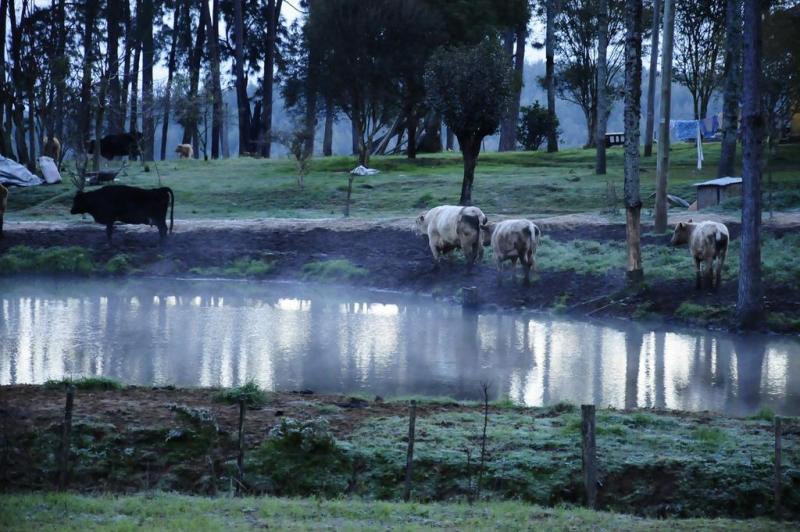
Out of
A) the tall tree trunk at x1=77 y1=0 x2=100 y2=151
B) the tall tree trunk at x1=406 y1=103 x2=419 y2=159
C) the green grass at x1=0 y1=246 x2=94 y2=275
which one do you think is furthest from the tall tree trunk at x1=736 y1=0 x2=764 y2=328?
the tall tree trunk at x1=406 y1=103 x2=419 y2=159

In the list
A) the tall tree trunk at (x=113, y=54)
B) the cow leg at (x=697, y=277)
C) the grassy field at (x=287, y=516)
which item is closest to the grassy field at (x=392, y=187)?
the tall tree trunk at (x=113, y=54)

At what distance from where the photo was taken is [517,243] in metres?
25.2

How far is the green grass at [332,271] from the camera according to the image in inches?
1132

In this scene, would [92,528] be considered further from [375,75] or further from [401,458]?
[375,75]

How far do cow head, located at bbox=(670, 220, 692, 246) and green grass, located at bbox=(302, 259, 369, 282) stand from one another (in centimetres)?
776

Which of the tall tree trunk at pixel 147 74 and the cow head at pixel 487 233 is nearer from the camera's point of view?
the cow head at pixel 487 233

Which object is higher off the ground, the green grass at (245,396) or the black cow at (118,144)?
the black cow at (118,144)

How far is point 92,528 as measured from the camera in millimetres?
7426

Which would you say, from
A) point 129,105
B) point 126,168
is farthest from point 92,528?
point 129,105

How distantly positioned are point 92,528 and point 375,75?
4020 centimetres

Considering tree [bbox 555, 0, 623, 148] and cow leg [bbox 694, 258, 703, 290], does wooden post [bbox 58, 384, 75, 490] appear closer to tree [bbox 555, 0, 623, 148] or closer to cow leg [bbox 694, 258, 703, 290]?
cow leg [bbox 694, 258, 703, 290]

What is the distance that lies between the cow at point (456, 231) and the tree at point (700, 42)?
98.0 ft

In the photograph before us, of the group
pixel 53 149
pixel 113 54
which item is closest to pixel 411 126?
pixel 113 54

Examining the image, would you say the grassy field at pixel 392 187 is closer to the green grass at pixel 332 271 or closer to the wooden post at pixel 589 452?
the green grass at pixel 332 271
